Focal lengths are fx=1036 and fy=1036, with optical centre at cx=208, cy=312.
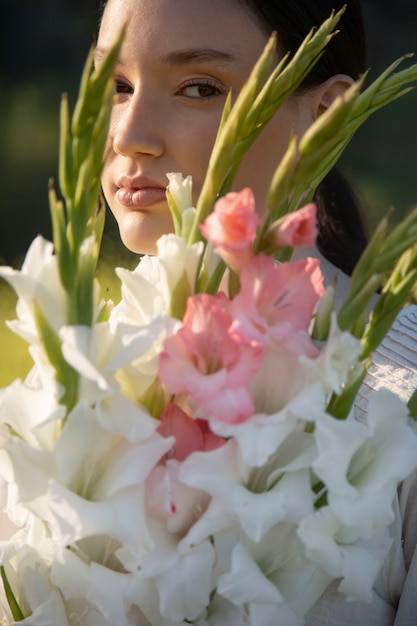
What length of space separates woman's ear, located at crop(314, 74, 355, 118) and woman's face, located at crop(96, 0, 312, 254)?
96 mm

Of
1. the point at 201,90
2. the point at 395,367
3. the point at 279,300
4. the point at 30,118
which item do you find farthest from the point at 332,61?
the point at 30,118

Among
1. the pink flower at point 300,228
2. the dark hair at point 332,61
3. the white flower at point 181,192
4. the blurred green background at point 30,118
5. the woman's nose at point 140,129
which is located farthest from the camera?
the blurred green background at point 30,118

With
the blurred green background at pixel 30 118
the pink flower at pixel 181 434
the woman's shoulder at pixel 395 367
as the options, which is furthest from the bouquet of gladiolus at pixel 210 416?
the blurred green background at pixel 30 118

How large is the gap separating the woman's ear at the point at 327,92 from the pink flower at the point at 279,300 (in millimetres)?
499

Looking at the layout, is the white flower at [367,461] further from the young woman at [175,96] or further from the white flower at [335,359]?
the young woman at [175,96]

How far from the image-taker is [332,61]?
104 centimetres

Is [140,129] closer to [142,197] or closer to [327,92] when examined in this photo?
[142,197]

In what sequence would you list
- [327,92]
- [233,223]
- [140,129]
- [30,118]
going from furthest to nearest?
[30,118] < [327,92] < [140,129] < [233,223]

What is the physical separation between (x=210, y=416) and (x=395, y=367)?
0.41 meters

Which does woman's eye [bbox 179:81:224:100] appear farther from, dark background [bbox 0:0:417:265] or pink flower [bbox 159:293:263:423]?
dark background [bbox 0:0:417:265]

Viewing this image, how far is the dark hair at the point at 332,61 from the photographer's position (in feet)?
3.22

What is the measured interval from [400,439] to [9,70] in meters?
1.53

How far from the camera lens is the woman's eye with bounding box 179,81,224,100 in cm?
92

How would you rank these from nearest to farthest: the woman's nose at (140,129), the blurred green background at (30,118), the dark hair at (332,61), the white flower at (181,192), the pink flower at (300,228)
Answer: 1. the pink flower at (300,228)
2. the white flower at (181,192)
3. the woman's nose at (140,129)
4. the dark hair at (332,61)
5. the blurred green background at (30,118)
